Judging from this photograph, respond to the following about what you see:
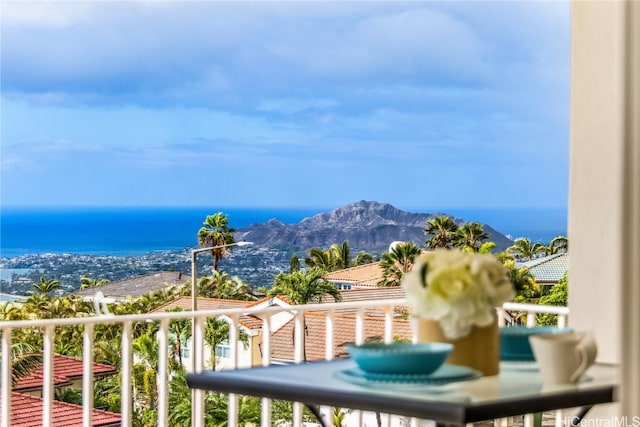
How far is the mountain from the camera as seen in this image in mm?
35688

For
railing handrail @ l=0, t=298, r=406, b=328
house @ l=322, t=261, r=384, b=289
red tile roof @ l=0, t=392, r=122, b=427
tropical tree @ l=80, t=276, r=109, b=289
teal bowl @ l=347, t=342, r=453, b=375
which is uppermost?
teal bowl @ l=347, t=342, r=453, b=375

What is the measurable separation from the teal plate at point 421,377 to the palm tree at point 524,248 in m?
34.6

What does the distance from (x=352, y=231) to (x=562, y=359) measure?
3519 cm

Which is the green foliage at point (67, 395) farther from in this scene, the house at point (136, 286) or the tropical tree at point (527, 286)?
the tropical tree at point (527, 286)

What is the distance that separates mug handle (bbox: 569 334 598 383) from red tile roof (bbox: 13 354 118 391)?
1637 centimetres

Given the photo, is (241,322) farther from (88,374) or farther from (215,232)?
(88,374)

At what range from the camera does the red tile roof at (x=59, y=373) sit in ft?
63.7

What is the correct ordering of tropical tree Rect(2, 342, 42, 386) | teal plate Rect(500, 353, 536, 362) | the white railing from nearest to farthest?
teal plate Rect(500, 353, 536, 362), the white railing, tropical tree Rect(2, 342, 42, 386)

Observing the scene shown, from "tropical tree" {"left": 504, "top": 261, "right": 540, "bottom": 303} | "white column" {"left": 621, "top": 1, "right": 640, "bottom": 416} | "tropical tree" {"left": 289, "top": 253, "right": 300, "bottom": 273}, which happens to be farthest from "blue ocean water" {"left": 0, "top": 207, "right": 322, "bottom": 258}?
"white column" {"left": 621, "top": 1, "right": 640, "bottom": 416}

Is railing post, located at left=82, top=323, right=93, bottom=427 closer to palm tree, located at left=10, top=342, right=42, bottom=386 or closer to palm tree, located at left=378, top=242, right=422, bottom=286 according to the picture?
palm tree, located at left=10, top=342, right=42, bottom=386

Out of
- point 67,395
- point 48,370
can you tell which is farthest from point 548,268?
point 48,370

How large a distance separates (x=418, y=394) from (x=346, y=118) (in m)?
44.5

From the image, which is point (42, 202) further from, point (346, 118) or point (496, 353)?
point (496, 353)

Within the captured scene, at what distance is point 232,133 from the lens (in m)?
45.3
